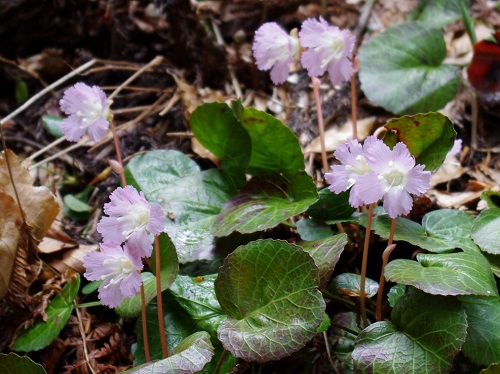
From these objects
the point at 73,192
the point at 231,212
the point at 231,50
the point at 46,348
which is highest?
the point at 231,50

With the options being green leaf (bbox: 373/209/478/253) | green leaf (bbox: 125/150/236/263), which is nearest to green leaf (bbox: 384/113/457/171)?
green leaf (bbox: 373/209/478/253)

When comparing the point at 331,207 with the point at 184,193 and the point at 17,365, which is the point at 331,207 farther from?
the point at 17,365

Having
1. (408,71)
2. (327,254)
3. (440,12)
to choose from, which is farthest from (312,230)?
(440,12)

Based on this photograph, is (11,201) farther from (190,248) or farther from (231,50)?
(231,50)

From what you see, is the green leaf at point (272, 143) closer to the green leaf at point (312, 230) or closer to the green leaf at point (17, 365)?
the green leaf at point (312, 230)

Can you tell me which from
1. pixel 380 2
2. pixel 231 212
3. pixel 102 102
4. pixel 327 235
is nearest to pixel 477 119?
pixel 380 2

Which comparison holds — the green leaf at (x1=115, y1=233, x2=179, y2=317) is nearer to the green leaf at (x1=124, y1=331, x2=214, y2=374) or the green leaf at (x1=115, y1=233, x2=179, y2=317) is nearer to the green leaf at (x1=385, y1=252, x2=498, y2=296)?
the green leaf at (x1=124, y1=331, x2=214, y2=374)
